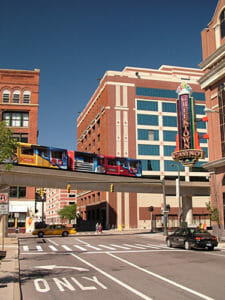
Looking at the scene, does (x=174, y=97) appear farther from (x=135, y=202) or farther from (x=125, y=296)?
(x=125, y=296)

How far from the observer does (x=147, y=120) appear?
74688mm

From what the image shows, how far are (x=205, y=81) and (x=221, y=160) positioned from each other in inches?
390

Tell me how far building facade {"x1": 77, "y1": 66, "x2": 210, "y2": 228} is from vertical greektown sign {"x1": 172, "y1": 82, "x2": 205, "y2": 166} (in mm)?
25129

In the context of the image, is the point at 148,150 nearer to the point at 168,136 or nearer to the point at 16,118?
the point at 168,136

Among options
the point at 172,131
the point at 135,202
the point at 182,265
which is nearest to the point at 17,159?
the point at 182,265

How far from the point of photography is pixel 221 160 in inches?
1416

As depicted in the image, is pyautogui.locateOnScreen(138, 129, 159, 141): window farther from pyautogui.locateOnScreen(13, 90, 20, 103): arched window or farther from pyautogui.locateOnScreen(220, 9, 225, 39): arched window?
pyautogui.locateOnScreen(220, 9, 225, 39): arched window

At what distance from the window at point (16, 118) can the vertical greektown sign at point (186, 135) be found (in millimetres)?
27739

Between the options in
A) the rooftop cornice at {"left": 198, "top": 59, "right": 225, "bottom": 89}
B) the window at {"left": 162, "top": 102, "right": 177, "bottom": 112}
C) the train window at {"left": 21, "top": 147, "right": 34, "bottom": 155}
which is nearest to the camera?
the rooftop cornice at {"left": 198, "top": 59, "right": 225, "bottom": 89}

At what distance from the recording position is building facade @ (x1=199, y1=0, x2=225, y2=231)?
1443 inches

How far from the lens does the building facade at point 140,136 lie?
6819 cm

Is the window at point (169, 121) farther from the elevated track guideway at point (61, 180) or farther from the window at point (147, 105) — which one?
the elevated track guideway at point (61, 180)

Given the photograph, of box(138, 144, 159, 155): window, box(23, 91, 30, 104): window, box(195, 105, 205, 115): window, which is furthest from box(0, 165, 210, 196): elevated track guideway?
box(195, 105, 205, 115): window

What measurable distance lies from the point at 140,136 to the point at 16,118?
86.9 ft
